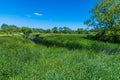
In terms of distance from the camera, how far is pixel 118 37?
1524 inches

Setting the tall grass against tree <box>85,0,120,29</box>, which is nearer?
the tall grass

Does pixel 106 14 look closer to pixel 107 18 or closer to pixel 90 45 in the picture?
pixel 107 18

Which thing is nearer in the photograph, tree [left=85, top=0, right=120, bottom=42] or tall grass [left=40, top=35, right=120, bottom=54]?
tall grass [left=40, top=35, right=120, bottom=54]

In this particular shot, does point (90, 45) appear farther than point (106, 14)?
No

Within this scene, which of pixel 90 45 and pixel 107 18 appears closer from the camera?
pixel 90 45

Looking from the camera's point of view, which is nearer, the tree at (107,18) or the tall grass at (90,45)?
the tall grass at (90,45)

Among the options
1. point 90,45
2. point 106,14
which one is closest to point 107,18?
point 106,14

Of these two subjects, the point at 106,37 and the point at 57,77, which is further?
the point at 106,37

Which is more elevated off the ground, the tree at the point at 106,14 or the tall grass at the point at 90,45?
the tree at the point at 106,14

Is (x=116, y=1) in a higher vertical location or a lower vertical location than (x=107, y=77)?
higher

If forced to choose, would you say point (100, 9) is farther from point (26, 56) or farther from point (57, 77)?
point (57, 77)

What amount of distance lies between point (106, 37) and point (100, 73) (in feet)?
110

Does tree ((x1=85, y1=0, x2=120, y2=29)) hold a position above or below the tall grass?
above

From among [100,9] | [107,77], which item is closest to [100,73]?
[107,77]
